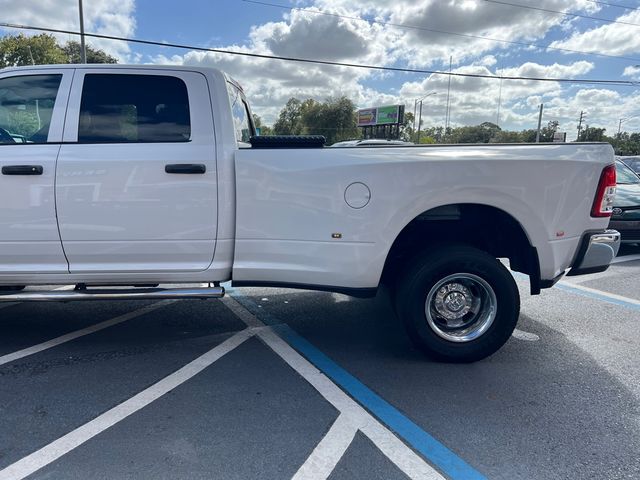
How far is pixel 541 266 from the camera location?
139 inches

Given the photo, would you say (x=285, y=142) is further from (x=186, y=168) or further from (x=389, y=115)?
(x=389, y=115)

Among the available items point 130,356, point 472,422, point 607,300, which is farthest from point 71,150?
point 607,300

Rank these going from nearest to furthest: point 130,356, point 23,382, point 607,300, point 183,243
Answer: point 23,382
point 183,243
point 130,356
point 607,300

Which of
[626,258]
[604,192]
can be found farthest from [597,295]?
[626,258]

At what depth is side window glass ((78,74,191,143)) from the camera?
3465 mm

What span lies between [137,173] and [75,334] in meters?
1.83

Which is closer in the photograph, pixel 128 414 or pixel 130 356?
pixel 128 414

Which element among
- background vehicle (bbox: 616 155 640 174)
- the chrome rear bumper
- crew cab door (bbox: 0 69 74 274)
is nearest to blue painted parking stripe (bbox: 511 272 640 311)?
the chrome rear bumper

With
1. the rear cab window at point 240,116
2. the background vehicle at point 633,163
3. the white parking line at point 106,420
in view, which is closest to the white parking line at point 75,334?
the white parking line at point 106,420

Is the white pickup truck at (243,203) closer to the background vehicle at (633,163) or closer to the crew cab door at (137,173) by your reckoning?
the crew cab door at (137,173)

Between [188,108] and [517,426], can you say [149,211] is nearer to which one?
[188,108]

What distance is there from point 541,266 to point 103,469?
3.20m

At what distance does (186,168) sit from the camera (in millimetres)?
3348

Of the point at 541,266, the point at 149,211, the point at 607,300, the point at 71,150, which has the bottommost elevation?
the point at 607,300
